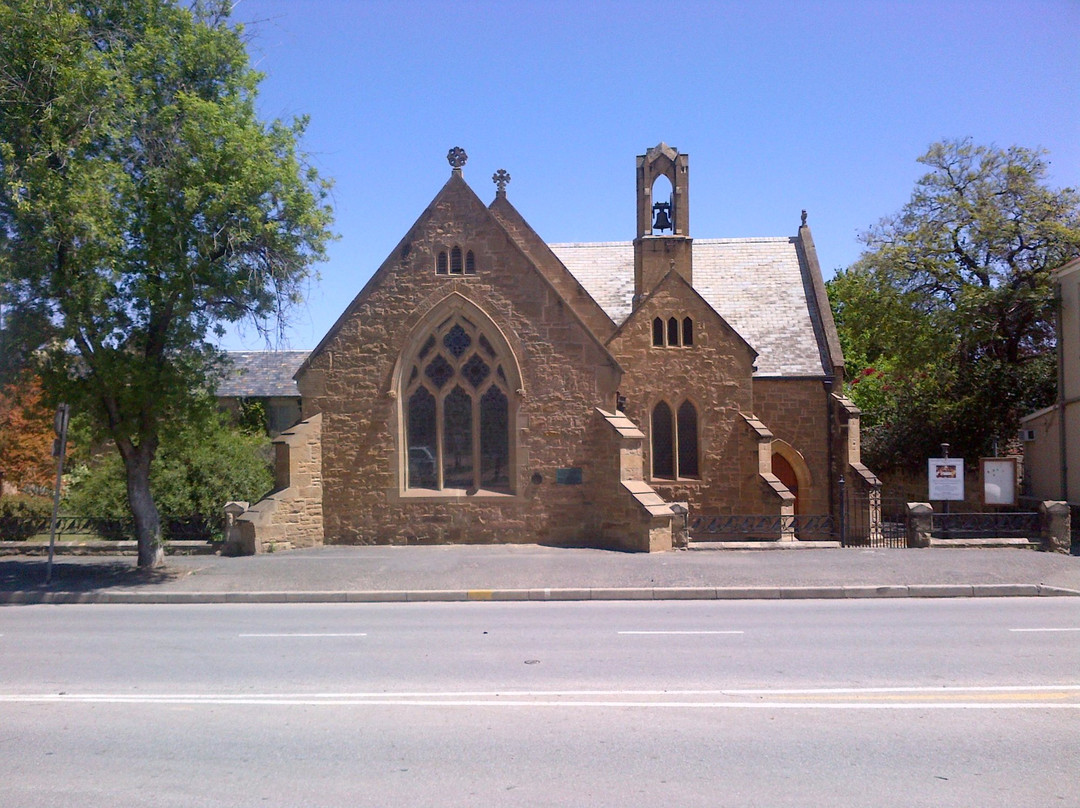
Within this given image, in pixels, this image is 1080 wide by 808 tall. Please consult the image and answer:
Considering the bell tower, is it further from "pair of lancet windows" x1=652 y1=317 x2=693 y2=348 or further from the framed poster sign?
the framed poster sign

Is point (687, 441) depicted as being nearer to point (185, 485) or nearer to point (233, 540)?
point (233, 540)

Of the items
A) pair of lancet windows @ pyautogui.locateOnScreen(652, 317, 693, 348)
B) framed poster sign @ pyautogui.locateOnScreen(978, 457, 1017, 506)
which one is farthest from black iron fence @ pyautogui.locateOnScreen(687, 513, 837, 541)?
pair of lancet windows @ pyautogui.locateOnScreen(652, 317, 693, 348)

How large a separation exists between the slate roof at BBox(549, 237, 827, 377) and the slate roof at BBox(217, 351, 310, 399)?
11869 millimetres

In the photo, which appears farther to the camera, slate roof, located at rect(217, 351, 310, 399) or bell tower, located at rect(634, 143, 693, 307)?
slate roof, located at rect(217, 351, 310, 399)

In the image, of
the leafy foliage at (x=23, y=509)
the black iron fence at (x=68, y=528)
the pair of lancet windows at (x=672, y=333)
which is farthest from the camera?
the pair of lancet windows at (x=672, y=333)

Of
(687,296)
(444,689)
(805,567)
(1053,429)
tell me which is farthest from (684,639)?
(1053,429)

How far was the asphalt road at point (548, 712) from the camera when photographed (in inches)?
229

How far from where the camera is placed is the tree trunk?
16016 millimetres

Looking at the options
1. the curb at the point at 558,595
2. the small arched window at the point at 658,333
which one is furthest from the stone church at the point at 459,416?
the small arched window at the point at 658,333

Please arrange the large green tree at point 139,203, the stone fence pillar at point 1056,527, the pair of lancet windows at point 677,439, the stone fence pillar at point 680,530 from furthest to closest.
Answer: the pair of lancet windows at point 677,439, the stone fence pillar at point 1056,527, the stone fence pillar at point 680,530, the large green tree at point 139,203

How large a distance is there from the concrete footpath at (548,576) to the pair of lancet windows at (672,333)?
7.65m

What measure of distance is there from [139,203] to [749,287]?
776 inches

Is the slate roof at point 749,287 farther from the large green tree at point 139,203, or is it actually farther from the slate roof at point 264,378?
the large green tree at point 139,203

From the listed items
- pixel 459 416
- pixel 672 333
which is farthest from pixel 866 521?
pixel 459 416
